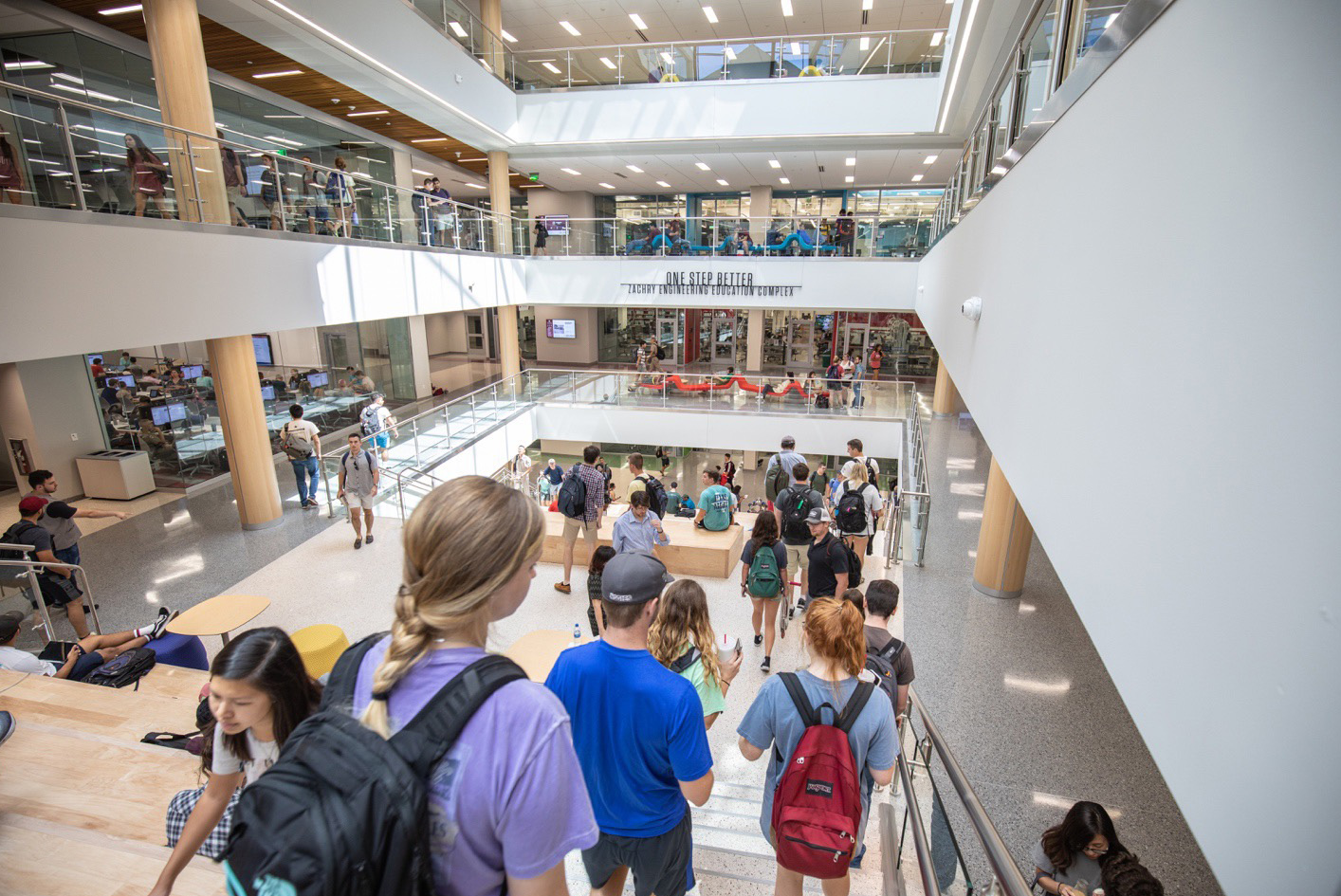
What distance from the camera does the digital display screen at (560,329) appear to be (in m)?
23.9

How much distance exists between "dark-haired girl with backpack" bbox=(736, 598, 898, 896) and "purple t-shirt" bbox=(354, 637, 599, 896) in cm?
140

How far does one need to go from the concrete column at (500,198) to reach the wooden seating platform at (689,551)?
10567mm

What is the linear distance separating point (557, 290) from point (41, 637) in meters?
13.1

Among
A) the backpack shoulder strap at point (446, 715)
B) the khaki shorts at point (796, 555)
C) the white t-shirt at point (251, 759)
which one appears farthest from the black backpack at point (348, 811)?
A: the khaki shorts at point (796, 555)

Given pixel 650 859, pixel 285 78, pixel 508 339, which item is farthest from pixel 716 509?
pixel 508 339

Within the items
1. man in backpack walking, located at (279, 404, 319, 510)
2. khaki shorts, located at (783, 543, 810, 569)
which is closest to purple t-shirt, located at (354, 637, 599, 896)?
khaki shorts, located at (783, 543, 810, 569)

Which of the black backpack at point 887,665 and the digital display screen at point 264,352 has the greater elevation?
the digital display screen at point 264,352

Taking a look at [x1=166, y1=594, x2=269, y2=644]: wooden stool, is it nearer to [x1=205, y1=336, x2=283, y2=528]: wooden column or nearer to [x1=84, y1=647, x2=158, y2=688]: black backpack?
[x1=84, y1=647, x2=158, y2=688]: black backpack

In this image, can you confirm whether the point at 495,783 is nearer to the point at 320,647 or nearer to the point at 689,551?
the point at 320,647

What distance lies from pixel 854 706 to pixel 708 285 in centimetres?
1537

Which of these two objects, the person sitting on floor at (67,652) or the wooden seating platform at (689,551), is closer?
the person sitting on floor at (67,652)

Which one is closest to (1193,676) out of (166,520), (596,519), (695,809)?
(695,809)

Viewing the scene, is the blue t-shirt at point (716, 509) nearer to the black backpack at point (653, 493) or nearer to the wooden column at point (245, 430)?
the black backpack at point (653, 493)

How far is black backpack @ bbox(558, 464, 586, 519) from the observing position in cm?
678
